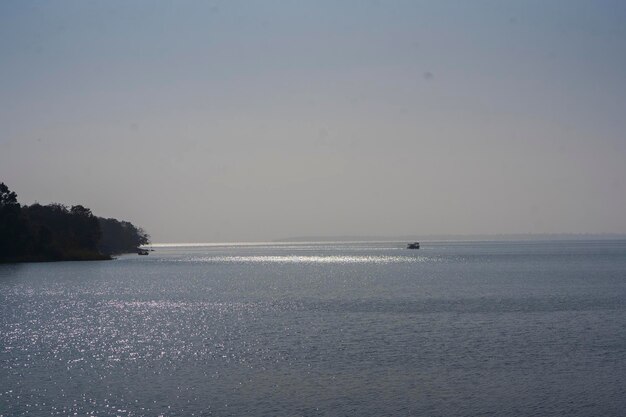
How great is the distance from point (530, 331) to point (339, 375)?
25507 millimetres

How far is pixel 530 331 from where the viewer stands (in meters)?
61.7

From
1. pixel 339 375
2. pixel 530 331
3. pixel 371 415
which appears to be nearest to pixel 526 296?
pixel 530 331

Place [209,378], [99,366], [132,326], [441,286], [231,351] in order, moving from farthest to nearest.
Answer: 1. [441,286]
2. [132,326]
3. [231,351]
4. [99,366]
5. [209,378]

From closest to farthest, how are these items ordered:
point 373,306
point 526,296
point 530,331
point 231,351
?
1. point 231,351
2. point 530,331
3. point 373,306
4. point 526,296

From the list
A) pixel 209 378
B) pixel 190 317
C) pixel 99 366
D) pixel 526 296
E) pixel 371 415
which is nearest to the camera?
pixel 371 415

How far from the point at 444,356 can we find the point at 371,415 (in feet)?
52.1

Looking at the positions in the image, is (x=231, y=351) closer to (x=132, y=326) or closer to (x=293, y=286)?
(x=132, y=326)

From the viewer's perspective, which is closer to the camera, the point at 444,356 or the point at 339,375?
the point at 339,375

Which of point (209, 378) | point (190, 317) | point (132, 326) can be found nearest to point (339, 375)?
point (209, 378)

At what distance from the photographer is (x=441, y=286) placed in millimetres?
119312

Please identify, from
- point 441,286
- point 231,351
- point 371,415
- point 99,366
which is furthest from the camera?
point 441,286

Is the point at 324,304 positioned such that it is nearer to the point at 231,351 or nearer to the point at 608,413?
the point at 231,351

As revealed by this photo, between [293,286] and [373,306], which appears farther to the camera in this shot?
[293,286]

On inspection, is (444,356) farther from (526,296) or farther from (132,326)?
(526,296)
